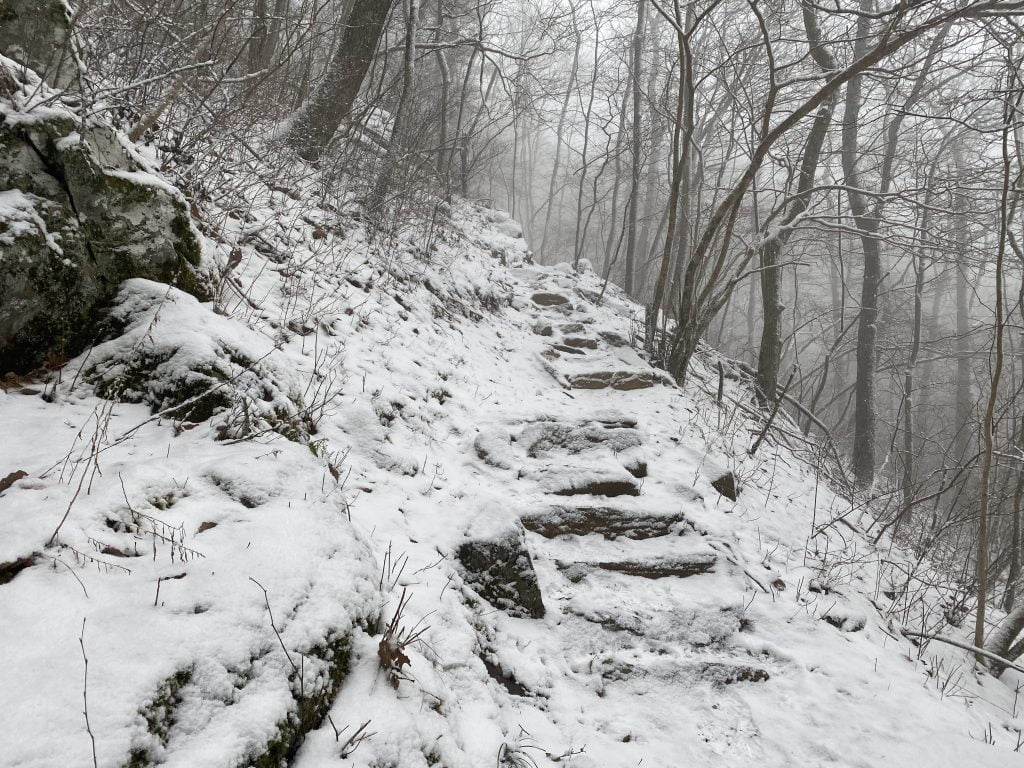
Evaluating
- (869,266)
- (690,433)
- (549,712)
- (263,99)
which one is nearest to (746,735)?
(549,712)

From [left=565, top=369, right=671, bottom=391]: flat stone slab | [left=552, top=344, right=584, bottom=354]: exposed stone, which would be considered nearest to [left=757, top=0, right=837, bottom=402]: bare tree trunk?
[left=565, top=369, right=671, bottom=391]: flat stone slab

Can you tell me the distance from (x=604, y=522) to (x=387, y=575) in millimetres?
1810

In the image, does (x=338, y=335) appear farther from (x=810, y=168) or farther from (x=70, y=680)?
(x=810, y=168)

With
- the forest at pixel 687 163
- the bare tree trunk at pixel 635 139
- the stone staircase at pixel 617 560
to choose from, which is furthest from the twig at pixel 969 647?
the bare tree trunk at pixel 635 139

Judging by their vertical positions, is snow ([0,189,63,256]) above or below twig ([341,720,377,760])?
above

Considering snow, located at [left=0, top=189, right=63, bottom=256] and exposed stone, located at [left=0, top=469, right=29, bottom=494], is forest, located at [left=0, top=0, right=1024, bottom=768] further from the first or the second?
exposed stone, located at [left=0, top=469, right=29, bottom=494]

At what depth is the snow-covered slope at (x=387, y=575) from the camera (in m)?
1.38

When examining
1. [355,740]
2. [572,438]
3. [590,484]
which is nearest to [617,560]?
[590,484]

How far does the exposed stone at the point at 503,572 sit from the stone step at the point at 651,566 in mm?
414

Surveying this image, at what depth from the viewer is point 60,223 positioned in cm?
237

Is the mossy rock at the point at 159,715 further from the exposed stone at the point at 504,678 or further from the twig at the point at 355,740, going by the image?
the exposed stone at the point at 504,678

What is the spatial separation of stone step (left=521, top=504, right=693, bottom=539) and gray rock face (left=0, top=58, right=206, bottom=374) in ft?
8.72

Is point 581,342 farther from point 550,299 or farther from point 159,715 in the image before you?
point 159,715

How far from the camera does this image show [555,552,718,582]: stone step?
3324 millimetres
